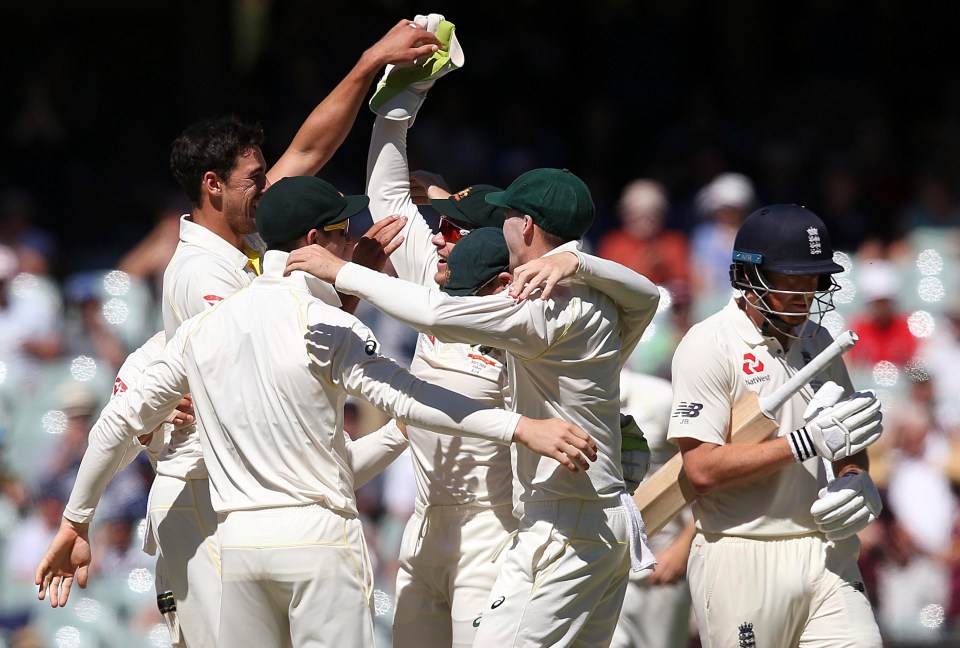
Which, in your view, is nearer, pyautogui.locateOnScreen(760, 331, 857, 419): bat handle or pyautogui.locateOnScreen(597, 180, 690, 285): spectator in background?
pyautogui.locateOnScreen(760, 331, 857, 419): bat handle

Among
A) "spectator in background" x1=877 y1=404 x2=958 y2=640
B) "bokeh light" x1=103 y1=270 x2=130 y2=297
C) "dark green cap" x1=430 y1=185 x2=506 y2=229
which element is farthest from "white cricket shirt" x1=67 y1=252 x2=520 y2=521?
"bokeh light" x1=103 y1=270 x2=130 y2=297

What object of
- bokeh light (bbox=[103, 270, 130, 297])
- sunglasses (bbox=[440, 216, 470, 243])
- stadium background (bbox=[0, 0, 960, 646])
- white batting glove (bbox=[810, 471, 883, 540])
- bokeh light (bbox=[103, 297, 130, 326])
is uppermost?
stadium background (bbox=[0, 0, 960, 646])

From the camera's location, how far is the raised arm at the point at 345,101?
5012 millimetres

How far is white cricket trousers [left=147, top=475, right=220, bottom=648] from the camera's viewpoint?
187 inches

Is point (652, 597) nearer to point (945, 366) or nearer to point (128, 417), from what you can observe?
point (128, 417)

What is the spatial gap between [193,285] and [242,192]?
447 millimetres

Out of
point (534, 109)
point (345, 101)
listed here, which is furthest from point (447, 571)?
point (534, 109)

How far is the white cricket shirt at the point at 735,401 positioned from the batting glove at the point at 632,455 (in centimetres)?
11

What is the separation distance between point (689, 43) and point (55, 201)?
543 cm

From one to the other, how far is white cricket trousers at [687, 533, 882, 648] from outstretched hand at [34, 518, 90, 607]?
201cm

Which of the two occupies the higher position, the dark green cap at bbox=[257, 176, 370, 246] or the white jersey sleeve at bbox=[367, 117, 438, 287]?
the white jersey sleeve at bbox=[367, 117, 438, 287]

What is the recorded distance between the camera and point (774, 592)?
15.3 ft

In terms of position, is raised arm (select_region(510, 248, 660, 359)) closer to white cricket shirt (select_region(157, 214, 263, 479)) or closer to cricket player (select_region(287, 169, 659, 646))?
cricket player (select_region(287, 169, 659, 646))

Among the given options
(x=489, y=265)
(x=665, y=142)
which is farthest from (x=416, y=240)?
(x=665, y=142)
